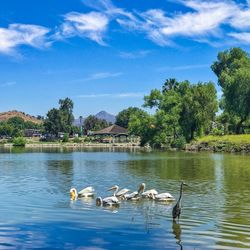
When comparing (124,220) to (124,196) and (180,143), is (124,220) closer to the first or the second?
(124,196)

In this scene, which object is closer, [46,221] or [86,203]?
[46,221]

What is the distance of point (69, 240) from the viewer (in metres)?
14.5

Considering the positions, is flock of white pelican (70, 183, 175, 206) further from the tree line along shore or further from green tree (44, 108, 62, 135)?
green tree (44, 108, 62, 135)

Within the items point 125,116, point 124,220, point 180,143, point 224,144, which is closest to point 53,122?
point 125,116

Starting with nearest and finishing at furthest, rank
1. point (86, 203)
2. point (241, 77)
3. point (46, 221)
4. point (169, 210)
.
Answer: point (46, 221), point (169, 210), point (86, 203), point (241, 77)

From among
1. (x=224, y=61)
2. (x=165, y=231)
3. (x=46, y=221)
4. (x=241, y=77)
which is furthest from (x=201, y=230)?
(x=224, y=61)

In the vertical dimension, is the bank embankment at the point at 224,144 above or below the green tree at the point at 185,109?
below

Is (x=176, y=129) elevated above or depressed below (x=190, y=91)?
below

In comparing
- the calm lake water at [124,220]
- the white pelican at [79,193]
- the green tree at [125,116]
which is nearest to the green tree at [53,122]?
the green tree at [125,116]

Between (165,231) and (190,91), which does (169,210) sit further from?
(190,91)

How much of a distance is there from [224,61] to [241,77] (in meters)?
37.2

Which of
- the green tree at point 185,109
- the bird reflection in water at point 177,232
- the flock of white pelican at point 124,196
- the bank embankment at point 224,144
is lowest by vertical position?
the bird reflection in water at point 177,232

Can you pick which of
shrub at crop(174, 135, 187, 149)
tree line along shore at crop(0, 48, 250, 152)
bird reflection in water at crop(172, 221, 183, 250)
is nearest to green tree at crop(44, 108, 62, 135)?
tree line along shore at crop(0, 48, 250, 152)

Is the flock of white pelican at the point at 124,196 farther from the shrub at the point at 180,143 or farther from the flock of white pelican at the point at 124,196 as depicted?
the shrub at the point at 180,143
